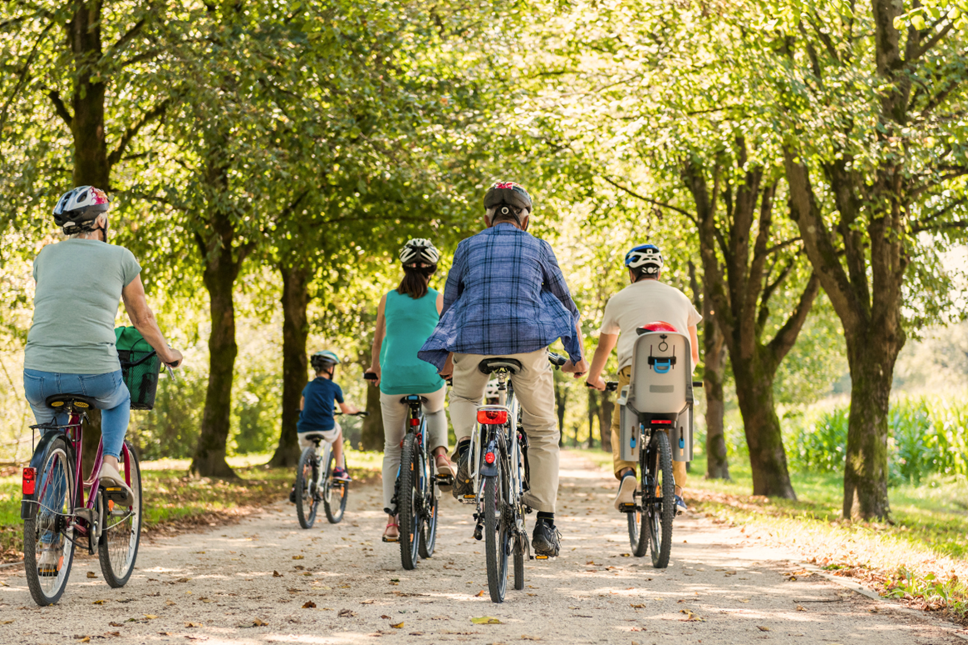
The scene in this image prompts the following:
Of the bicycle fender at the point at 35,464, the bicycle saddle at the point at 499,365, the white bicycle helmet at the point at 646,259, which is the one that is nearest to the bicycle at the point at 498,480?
the bicycle saddle at the point at 499,365

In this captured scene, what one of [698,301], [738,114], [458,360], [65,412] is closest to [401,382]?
[458,360]

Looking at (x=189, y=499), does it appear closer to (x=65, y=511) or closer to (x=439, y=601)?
(x=65, y=511)

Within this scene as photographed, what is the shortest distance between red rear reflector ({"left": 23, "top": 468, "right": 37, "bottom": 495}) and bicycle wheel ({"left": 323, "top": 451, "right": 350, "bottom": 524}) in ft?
16.1

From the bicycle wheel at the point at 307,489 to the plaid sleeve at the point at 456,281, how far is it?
4100mm

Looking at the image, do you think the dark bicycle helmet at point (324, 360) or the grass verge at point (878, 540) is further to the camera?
the dark bicycle helmet at point (324, 360)

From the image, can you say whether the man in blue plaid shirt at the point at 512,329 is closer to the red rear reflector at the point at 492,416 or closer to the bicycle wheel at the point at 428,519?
the red rear reflector at the point at 492,416

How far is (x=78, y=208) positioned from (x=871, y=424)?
929cm

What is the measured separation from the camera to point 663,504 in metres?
6.64

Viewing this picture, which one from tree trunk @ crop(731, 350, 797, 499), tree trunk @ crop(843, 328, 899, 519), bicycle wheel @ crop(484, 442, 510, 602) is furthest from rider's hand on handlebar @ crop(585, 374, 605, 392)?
tree trunk @ crop(731, 350, 797, 499)

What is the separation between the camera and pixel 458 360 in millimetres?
5477

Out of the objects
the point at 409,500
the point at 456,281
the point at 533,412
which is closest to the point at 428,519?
the point at 409,500

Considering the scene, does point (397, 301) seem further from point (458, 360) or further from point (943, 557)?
point (943, 557)

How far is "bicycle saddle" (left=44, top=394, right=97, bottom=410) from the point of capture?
5.11 metres

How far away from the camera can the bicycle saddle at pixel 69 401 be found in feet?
16.8
